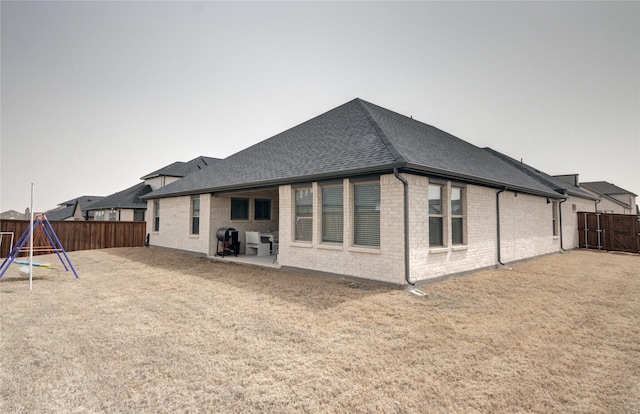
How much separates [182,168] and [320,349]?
29.9 meters

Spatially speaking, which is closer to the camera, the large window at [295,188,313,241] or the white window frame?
the white window frame

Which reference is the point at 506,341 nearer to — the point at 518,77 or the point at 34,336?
the point at 34,336

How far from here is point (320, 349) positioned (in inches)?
161

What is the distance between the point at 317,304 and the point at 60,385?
413cm

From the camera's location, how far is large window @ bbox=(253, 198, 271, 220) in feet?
50.0

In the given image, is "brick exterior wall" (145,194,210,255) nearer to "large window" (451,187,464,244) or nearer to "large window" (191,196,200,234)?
"large window" (191,196,200,234)

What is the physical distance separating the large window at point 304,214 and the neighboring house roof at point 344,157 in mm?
568

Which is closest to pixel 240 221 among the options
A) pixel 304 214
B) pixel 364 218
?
pixel 304 214

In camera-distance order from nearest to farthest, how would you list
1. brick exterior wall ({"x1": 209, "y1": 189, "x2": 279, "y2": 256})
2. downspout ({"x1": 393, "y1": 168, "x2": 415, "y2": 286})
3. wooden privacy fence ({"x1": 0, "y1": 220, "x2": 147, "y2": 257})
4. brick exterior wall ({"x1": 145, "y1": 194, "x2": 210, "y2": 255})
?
downspout ({"x1": 393, "y1": 168, "x2": 415, "y2": 286})
brick exterior wall ({"x1": 209, "y1": 189, "x2": 279, "y2": 256})
brick exterior wall ({"x1": 145, "y1": 194, "x2": 210, "y2": 255})
wooden privacy fence ({"x1": 0, "y1": 220, "x2": 147, "y2": 257})

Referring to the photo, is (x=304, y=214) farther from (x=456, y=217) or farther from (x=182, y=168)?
(x=182, y=168)

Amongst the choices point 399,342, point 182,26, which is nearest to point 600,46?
point 399,342

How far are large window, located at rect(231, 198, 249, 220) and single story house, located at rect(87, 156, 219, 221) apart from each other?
14.1 meters

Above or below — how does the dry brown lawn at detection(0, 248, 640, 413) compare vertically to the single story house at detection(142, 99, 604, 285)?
below

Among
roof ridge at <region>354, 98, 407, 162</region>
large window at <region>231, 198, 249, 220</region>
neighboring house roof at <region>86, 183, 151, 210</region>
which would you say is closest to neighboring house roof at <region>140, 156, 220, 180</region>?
neighboring house roof at <region>86, 183, 151, 210</region>
